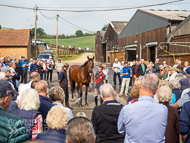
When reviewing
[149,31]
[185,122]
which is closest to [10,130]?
[185,122]

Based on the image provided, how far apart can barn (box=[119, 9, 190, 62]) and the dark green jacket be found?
18706 mm

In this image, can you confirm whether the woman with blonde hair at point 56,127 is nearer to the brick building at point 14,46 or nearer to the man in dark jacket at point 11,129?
the man in dark jacket at point 11,129

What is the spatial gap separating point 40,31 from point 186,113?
14615 centimetres

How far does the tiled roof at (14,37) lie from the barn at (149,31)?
16.5 meters

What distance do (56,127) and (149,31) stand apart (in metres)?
21.7

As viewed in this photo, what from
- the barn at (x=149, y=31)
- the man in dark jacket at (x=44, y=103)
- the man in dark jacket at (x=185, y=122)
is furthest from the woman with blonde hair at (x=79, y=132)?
the barn at (x=149, y=31)

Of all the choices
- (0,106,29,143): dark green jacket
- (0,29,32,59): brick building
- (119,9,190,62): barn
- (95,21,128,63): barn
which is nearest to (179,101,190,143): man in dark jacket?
(0,106,29,143): dark green jacket

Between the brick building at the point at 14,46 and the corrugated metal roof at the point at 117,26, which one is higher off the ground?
the corrugated metal roof at the point at 117,26

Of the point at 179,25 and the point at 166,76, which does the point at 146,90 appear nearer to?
the point at 166,76

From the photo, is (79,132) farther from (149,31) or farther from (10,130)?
(149,31)

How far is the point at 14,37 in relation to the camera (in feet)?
108

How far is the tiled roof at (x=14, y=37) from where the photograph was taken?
103 ft

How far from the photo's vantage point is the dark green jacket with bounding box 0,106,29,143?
77.7 inches

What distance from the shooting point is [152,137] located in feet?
8.34
